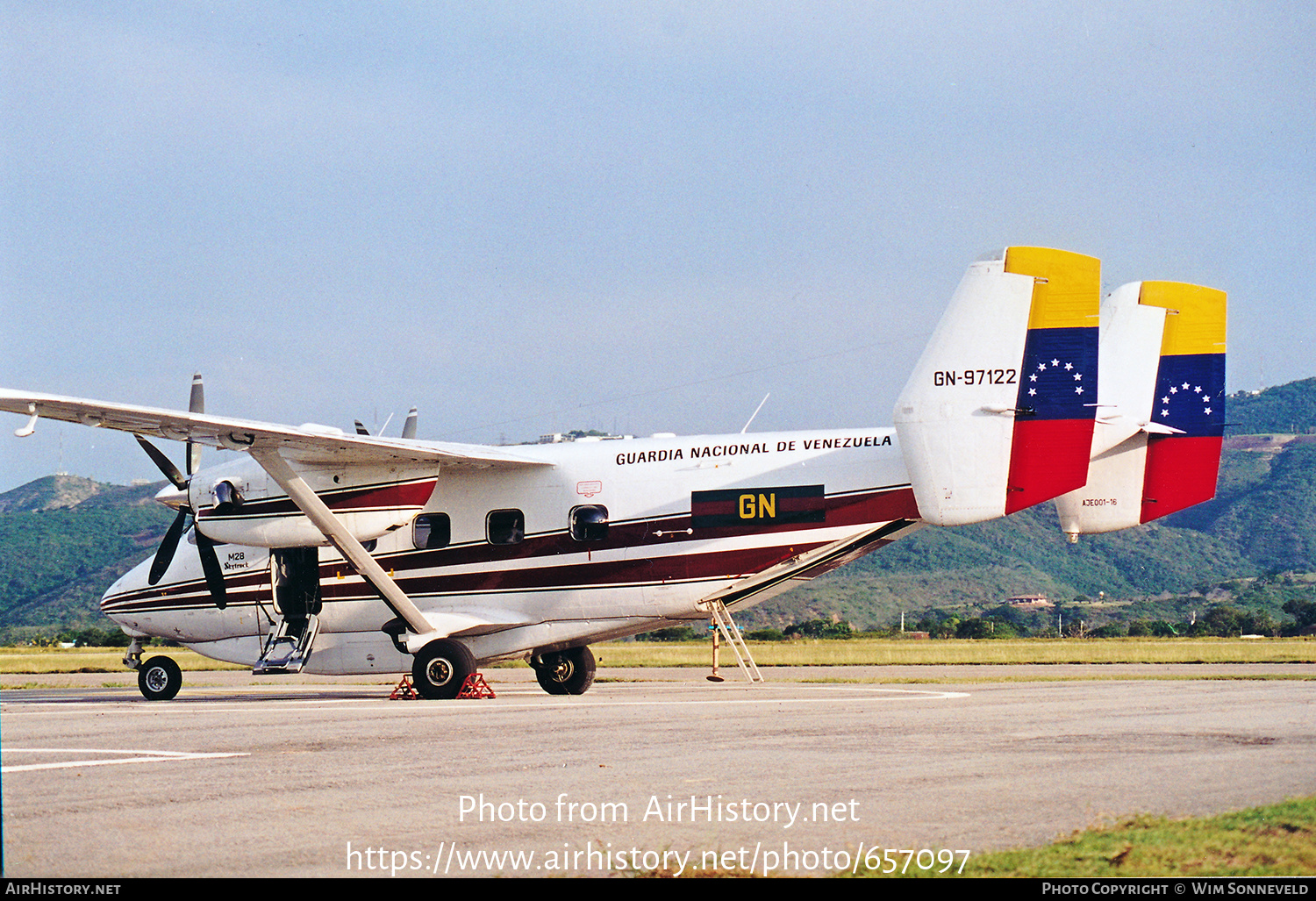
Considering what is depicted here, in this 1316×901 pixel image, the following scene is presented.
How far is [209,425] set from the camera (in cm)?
1873

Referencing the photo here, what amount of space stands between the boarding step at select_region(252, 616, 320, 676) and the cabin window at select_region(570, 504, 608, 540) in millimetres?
5407

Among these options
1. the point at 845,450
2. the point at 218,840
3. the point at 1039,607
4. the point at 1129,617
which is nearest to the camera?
the point at 218,840

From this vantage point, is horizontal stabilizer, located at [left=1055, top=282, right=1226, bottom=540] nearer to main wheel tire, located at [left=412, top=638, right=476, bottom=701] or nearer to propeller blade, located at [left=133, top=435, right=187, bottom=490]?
main wheel tire, located at [left=412, top=638, right=476, bottom=701]

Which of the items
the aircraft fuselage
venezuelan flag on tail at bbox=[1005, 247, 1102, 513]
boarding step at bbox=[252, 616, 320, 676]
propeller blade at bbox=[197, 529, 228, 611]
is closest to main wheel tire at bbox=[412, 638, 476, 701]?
the aircraft fuselage

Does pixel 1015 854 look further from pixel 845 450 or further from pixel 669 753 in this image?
pixel 845 450

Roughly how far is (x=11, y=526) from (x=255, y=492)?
536 feet

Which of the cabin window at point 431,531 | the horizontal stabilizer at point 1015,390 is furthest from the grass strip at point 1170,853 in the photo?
the cabin window at point 431,531

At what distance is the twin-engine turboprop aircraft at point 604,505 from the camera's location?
63.2ft

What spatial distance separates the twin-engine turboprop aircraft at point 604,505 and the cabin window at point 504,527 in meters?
0.03

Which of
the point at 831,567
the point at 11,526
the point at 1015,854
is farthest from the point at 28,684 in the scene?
the point at 11,526

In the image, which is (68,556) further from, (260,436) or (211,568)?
(260,436)

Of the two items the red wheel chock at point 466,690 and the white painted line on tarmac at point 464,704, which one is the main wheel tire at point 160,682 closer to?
the white painted line on tarmac at point 464,704

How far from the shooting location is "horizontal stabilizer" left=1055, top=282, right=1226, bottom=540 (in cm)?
2161

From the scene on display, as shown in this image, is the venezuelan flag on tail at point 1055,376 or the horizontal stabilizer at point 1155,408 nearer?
the venezuelan flag on tail at point 1055,376
